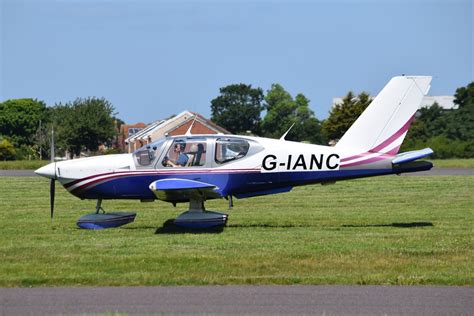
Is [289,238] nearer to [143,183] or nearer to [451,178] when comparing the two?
[143,183]

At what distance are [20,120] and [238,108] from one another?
3620cm

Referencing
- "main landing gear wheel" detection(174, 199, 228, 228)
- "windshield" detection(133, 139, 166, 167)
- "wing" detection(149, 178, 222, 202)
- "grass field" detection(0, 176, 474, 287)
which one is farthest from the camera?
"windshield" detection(133, 139, 166, 167)

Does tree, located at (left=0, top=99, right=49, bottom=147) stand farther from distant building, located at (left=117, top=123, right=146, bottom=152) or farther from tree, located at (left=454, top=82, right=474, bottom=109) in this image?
tree, located at (left=454, top=82, right=474, bottom=109)

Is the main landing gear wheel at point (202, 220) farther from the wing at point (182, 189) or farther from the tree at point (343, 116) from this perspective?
the tree at point (343, 116)

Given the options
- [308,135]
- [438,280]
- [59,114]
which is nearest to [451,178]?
[438,280]

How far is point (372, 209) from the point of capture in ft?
61.3

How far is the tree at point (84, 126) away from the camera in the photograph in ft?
241

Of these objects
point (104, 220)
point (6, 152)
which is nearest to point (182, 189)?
point (104, 220)

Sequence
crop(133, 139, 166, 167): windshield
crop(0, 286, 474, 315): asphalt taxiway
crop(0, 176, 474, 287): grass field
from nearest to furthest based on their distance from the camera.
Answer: crop(0, 286, 474, 315): asphalt taxiway, crop(0, 176, 474, 287): grass field, crop(133, 139, 166, 167): windshield

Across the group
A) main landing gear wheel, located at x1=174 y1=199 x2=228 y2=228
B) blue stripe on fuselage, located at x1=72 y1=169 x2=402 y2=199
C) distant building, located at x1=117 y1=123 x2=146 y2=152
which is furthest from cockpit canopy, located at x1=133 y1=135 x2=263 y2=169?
distant building, located at x1=117 y1=123 x2=146 y2=152

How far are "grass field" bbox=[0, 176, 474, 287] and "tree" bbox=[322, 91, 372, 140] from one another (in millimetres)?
50440

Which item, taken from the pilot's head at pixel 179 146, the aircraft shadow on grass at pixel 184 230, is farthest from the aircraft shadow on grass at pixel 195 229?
the pilot's head at pixel 179 146

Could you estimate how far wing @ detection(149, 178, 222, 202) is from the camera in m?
14.2

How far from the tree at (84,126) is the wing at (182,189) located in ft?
194
